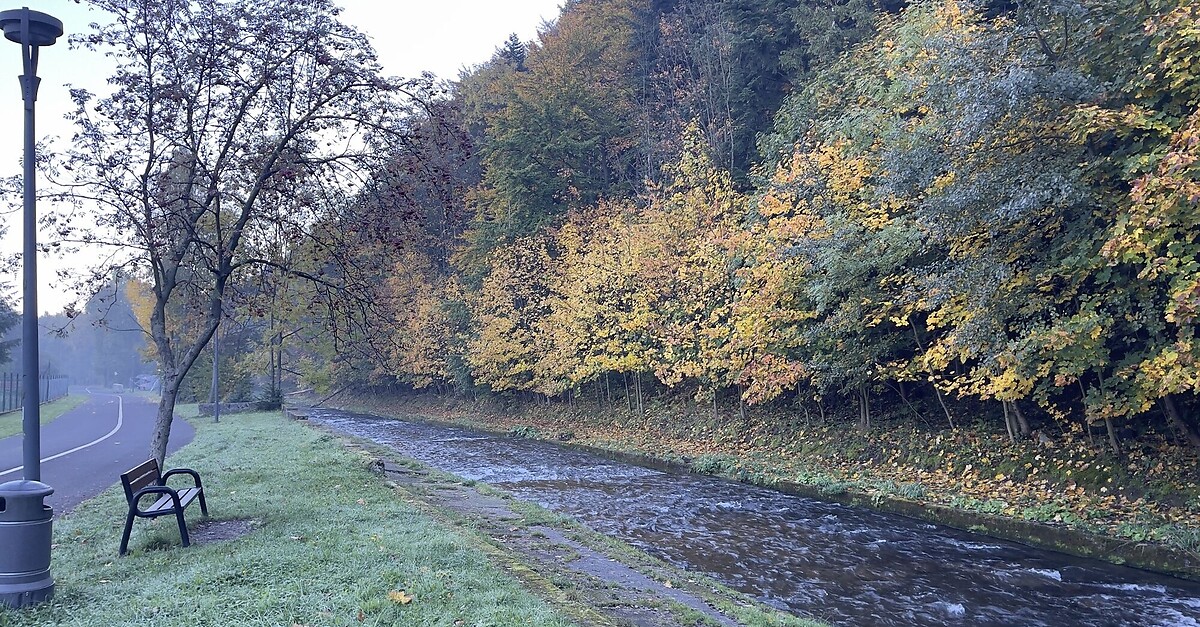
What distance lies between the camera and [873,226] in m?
14.7

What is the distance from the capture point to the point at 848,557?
33.6 feet

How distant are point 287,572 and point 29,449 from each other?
8.20 feet

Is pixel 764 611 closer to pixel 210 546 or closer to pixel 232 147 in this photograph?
pixel 210 546

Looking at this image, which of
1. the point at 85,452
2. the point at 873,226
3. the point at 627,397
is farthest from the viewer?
the point at 627,397

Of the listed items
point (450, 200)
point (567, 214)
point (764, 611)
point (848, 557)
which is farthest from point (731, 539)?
point (567, 214)

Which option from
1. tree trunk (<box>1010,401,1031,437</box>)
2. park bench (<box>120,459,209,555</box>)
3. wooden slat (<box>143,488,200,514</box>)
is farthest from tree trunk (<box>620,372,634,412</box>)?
park bench (<box>120,459,209,555</box>)

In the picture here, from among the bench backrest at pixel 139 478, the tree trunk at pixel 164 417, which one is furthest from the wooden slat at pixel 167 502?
the tree trunk at pixel 164 417

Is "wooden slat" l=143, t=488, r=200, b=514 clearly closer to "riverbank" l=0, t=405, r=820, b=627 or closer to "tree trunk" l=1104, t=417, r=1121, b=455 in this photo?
"riverbank" l=0, t=405, r=820, b=627

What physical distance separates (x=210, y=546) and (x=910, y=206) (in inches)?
502

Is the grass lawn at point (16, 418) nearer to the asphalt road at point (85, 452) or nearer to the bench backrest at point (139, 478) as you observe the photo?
the asphalt road at point (85, 452)

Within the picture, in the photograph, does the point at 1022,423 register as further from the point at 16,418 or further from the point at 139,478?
the point at 16,418

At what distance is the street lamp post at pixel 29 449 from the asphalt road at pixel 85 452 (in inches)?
249

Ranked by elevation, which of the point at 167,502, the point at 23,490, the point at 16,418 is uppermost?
the point at 23,490

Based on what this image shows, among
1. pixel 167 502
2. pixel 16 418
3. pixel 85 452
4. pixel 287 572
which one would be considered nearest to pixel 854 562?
pixel 287 572
